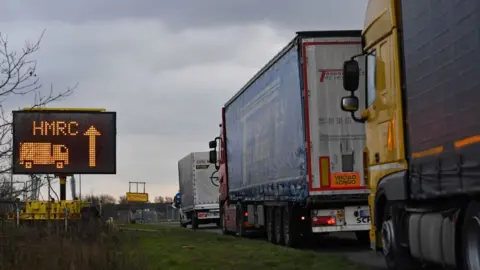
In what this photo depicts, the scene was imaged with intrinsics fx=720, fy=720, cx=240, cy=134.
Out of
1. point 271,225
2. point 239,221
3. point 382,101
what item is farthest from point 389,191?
point 239,221

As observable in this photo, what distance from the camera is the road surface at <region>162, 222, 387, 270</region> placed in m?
12.1

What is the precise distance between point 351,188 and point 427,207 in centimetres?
597

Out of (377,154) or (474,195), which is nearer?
(474,195)

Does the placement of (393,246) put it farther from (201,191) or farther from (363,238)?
(201,191)

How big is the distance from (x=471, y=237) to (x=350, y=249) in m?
8.50

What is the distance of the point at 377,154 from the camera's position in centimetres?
1000

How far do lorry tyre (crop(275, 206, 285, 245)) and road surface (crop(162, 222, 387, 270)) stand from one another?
822 mm

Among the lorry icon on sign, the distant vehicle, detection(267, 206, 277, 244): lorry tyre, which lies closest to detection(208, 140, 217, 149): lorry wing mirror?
the lorry icon on sign

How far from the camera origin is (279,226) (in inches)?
671

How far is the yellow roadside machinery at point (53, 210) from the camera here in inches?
733

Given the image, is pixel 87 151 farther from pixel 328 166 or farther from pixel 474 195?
pixel 474 195

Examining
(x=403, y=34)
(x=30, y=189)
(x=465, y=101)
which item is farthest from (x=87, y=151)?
(x=465, y=101)

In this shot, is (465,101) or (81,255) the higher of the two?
(465,101)

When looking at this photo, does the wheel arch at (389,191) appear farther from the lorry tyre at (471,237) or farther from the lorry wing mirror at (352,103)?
the lorry tyre at (471,237)
